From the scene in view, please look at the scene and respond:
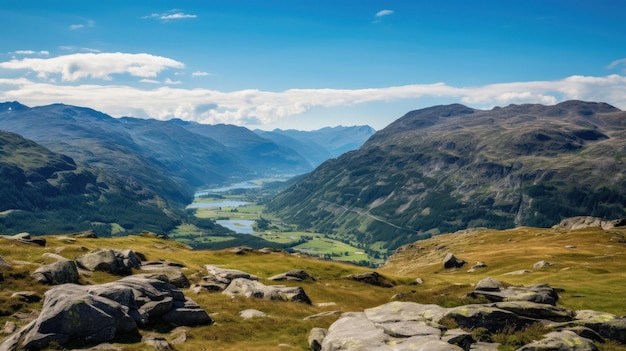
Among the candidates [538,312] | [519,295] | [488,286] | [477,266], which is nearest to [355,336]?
[538,312]

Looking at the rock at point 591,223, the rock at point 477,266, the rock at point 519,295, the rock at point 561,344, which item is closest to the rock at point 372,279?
the rock at point 477,266

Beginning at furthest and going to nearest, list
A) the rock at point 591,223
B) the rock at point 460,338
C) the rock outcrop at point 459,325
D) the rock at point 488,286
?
1. the rock at point 591,223
2. the rock at point 488,286
3. the rock at point 460,338
4. the rock outcrop at point 459,325

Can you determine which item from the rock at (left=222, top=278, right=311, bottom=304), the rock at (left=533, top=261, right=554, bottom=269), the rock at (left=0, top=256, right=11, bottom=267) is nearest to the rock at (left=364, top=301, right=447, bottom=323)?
the rock at (left=222, top=278, right=311, bottom=304)

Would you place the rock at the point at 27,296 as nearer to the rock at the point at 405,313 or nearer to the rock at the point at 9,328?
the rock at the point at 9,328

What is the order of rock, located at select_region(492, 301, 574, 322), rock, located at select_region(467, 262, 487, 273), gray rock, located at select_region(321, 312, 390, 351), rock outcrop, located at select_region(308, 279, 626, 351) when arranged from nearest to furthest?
rock outcrop, located at select_region(308, 279, 626, 351)
gray rock, located at select_region(321, 312, 390, 351)
rock, located at select_region(492, 301, 574, 322)
rock, located at select_region(467, 262, 487, 273)

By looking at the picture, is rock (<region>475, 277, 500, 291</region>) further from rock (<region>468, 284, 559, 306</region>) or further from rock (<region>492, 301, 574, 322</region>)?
rock (<region>492, 301, 574, 322</region>)

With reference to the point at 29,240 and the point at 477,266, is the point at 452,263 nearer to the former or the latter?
the point at 477,266

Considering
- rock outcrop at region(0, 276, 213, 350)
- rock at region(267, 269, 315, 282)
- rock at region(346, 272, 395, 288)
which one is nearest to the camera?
rock outcrop at region(0, 276, 213, 350)
